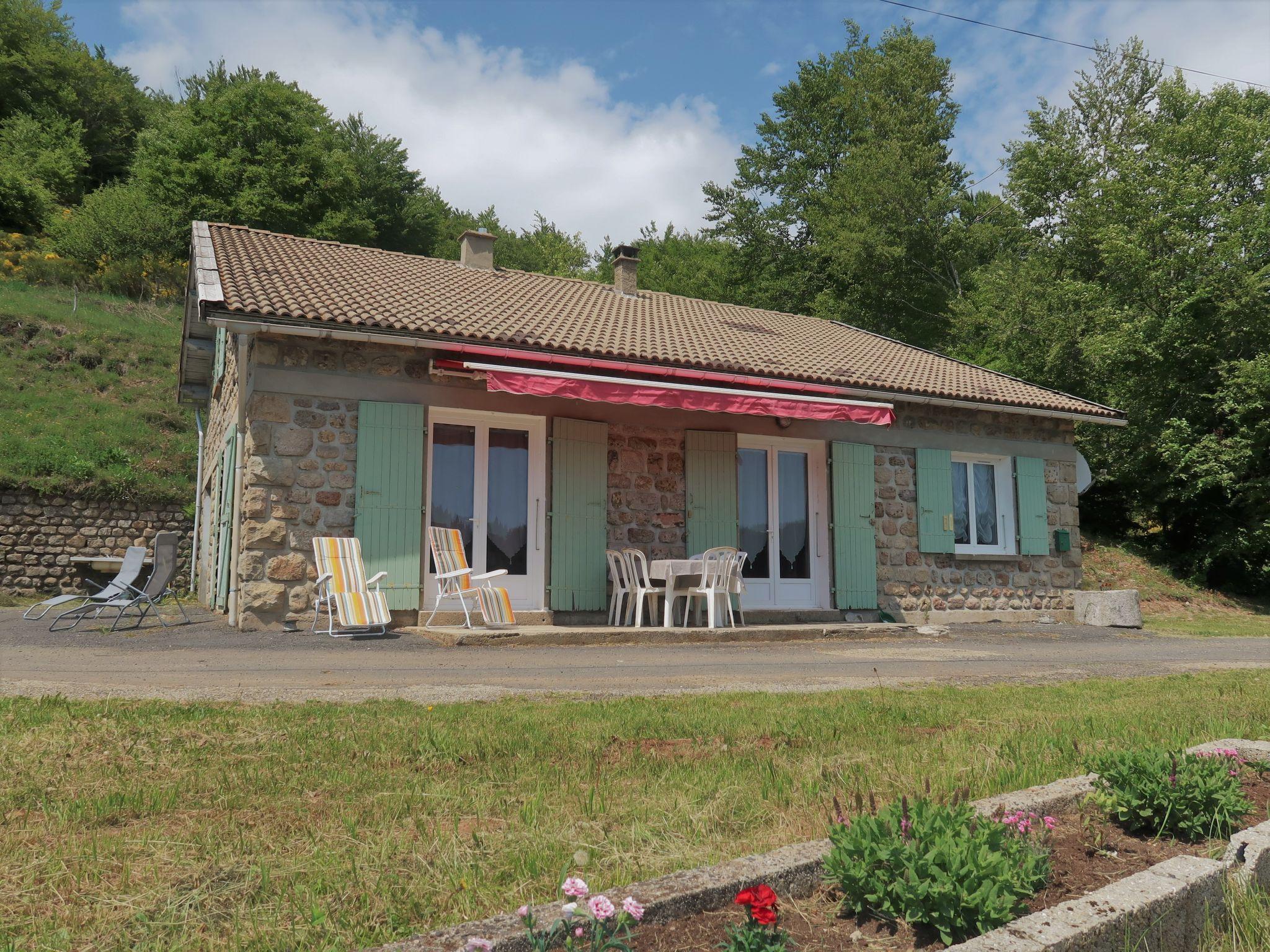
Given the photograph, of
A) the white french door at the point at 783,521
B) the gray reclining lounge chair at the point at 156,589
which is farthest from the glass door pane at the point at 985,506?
the gray reclining lounge chair at the point at 156,589

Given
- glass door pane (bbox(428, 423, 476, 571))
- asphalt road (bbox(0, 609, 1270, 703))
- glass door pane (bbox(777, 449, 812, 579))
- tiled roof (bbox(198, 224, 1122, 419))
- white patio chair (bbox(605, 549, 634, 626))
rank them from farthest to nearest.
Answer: glass door pane (bbox(777, 449, 812, 579)), white patio chair (bbox(605, 549, 634, 626)), glass door pane (bbox(428, 423, 476, 571)), tiled roof (bbox(198, 224, 1122, 419)), asphalt road (bbox(0, 609, 1270, 703))

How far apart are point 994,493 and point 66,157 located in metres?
32.4

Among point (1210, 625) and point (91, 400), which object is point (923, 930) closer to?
point (1210, 625)

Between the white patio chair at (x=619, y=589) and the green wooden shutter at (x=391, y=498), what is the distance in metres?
2.02

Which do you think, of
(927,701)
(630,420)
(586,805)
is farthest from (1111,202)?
(586,805)

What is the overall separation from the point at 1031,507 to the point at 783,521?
3.62 metres

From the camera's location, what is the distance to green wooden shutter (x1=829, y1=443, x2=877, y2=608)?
36.7 ft

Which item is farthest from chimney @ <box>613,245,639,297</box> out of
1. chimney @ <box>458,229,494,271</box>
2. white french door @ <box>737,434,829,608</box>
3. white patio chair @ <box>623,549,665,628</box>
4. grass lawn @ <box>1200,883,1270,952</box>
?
grass lawn @ <box>1200,883,1270,952</box>

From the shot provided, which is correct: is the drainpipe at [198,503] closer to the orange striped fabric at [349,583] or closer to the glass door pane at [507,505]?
the glass door pane at [507,505]

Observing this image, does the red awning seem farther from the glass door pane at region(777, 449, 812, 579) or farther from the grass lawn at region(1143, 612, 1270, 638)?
the grass lawn at region(1143, 612, 1270, 638)

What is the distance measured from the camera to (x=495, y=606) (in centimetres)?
893

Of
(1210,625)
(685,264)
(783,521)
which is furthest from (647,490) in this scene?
(685,264)

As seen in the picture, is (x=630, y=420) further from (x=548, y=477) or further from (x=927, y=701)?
(x=927, y=701)

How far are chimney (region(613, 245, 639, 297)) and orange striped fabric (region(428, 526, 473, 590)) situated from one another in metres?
6.85
